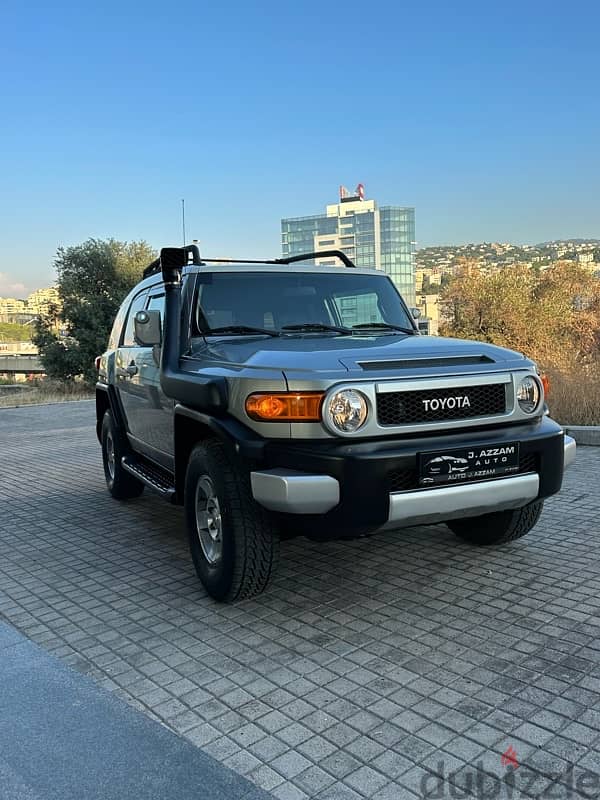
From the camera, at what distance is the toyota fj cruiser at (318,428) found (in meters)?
3.36

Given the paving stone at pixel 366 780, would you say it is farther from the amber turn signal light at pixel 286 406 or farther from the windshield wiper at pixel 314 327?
the windshield wiper at pixel 314 327

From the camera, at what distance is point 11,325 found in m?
110

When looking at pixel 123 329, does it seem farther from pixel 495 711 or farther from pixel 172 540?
pixel 495 711

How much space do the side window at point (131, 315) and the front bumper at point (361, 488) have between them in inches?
118

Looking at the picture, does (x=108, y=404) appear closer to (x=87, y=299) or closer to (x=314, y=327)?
(x=314, y=327)

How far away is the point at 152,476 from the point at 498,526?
102 inches

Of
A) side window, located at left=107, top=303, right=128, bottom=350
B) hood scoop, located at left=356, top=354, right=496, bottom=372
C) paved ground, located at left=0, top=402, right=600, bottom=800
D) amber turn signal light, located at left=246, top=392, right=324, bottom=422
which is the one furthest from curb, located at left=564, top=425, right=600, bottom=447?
amber turn signal light, located at left=246, top=392, right=324, bottom=422

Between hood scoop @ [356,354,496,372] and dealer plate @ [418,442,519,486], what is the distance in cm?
49

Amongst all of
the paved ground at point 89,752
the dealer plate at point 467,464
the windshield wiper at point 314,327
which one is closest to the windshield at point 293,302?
the windshield wiper at point 314,327

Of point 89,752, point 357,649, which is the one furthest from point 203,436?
point 89,752

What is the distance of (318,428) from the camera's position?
3.39 metres

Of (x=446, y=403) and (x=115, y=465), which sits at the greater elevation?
(x=446, y=403)

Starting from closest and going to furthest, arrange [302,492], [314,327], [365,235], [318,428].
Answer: [302,492]
[318,428]
[314,327]
[365,235]

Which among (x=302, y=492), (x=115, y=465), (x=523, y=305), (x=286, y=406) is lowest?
(x=115, y=465)
